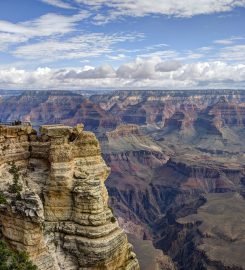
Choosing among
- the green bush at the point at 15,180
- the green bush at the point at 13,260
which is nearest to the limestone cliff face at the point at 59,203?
the green bush at the point at 15,180

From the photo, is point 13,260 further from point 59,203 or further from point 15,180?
point 15,180

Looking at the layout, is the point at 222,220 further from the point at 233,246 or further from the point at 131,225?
the point at 131,225

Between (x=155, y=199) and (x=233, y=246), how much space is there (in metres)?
88.4

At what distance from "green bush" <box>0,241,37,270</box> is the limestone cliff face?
51 centimetres

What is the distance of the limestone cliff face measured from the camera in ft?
102

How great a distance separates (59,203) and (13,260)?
560 cm

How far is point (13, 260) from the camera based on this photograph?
99.0 feet

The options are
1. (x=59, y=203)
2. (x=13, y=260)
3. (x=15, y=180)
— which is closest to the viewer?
(x=13, y=260)

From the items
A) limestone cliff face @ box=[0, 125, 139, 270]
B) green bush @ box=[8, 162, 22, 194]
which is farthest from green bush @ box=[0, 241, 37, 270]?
green bush @ box=[8, 162, 22, 194]

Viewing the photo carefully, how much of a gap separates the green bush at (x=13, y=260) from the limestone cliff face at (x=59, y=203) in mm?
512

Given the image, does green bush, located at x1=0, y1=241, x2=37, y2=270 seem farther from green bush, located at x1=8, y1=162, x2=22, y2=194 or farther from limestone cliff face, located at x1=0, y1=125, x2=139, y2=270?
green bush, located at x1=8, y1=162, x2=22, y2=194

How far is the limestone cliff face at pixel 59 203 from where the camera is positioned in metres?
31.2

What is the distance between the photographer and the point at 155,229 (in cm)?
16438

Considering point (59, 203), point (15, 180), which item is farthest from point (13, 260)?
point (15, 180)
